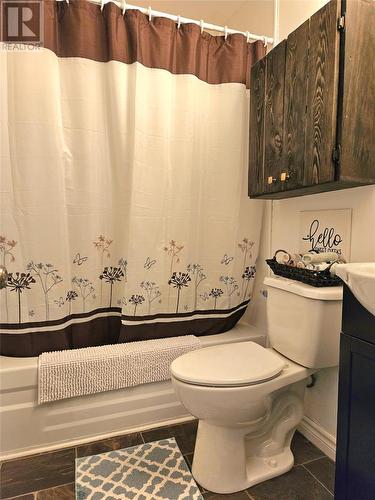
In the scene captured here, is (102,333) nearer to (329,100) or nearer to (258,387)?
(258,387)

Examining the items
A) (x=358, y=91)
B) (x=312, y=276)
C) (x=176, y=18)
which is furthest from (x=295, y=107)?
(x=176, y=18)

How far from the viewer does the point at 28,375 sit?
1396 millimetres

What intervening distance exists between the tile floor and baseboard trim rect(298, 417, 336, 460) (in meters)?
0.02

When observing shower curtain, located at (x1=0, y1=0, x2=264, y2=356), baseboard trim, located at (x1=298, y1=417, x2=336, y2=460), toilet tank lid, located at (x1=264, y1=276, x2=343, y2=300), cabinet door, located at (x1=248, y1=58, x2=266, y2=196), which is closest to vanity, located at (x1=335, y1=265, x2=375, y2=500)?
toilet tank lid, located at (x1=264, y1=276, x2=343, y2=300)

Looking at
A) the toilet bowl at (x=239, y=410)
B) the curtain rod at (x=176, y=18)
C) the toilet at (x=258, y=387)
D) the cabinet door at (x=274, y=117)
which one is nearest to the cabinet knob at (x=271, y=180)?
the cabinet door at (x=274, y=117)

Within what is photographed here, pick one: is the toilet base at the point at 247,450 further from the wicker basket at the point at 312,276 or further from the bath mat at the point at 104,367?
the wicker basket at the point at 312,276

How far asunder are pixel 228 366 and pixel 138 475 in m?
0.59

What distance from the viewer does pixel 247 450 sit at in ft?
4.51

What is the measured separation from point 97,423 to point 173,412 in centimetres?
37

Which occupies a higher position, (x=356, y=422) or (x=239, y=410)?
(x=356, y=422)

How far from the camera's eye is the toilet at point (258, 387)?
116 centimetres

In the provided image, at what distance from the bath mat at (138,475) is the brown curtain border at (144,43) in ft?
5.82

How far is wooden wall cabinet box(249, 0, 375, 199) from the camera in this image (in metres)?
1.13

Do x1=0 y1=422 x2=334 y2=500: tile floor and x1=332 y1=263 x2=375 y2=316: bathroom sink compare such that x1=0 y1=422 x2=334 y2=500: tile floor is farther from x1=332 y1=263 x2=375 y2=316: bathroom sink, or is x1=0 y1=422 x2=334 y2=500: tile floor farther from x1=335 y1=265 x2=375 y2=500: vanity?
x1=332 y1=263 x2=375 y2=316: bathroom sink
